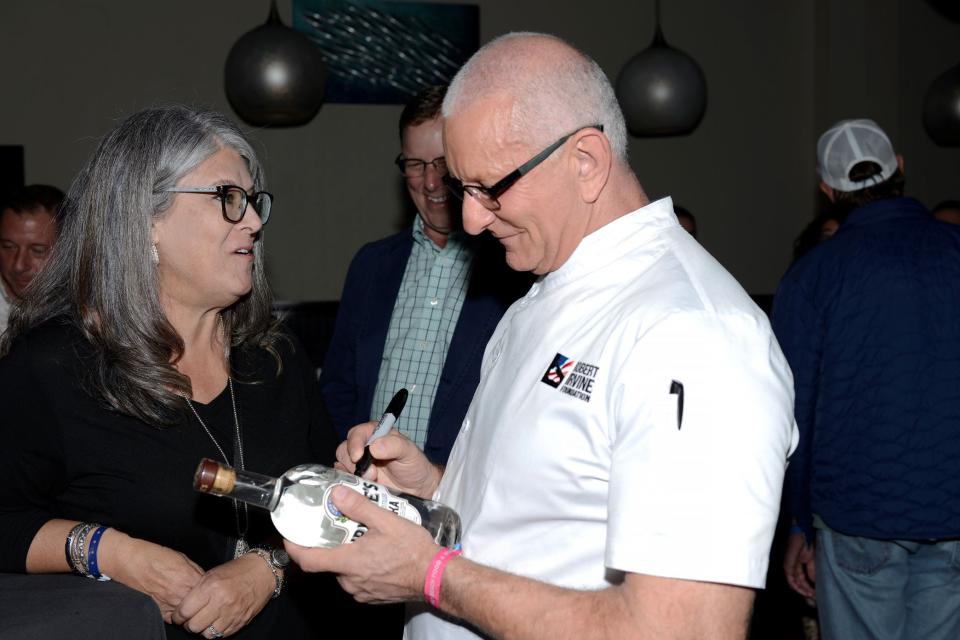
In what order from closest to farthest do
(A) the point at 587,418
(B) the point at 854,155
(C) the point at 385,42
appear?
(A) the point at 587,418, (B) the point at 854,155, (C) the point at 385,42

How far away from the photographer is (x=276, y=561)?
5.96 ft

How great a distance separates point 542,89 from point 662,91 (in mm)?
3868

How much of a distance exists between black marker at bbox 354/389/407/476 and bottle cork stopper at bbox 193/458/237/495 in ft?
1.07

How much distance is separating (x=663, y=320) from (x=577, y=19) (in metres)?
6.03

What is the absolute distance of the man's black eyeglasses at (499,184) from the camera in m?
1.35

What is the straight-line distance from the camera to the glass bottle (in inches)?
52.7

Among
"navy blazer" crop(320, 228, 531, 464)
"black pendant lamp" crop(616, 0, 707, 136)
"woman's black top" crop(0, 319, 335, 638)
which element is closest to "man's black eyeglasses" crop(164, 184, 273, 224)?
"woman's black top" crop(0, 319, 335, 638)

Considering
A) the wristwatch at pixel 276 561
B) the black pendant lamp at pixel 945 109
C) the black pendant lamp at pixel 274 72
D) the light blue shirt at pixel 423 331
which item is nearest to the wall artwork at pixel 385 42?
the black pendant lamp at pixel 274 72

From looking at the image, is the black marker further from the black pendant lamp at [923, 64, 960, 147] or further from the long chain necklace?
the black pendant lamp at [923, 64, 960, 147]

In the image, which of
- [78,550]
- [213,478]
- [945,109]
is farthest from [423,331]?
[945,109]

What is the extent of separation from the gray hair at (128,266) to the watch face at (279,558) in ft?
1.06

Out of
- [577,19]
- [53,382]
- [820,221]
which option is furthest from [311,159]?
[53,382]

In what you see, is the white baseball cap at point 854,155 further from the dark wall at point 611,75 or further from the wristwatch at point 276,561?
the dark wall at point 611,75

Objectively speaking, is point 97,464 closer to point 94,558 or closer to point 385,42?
point 94,558
